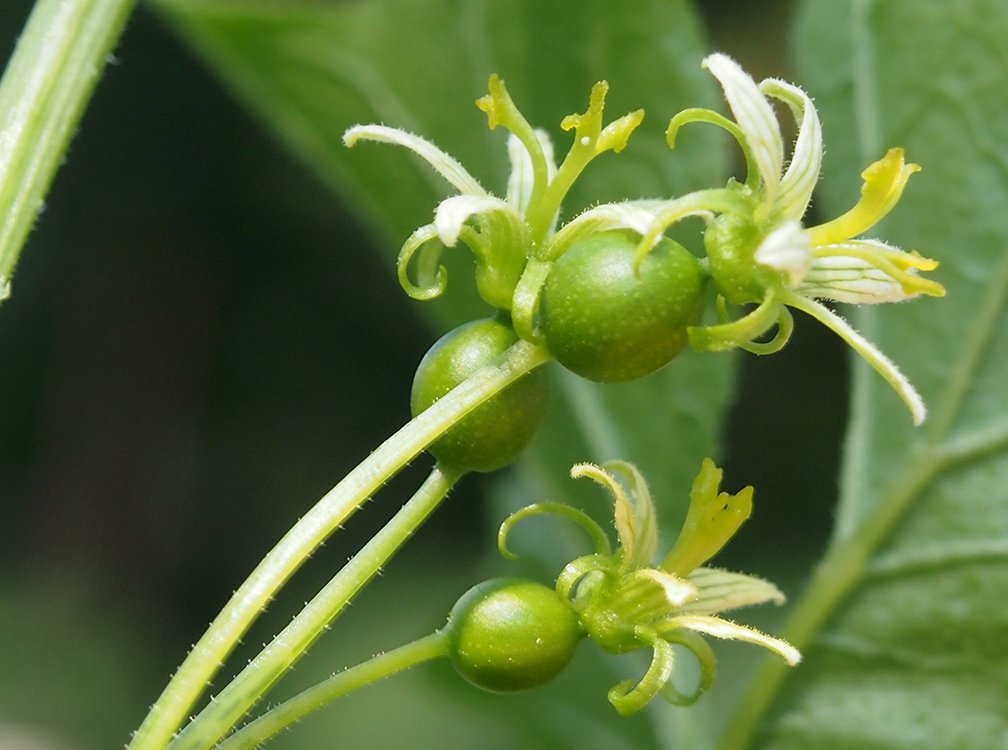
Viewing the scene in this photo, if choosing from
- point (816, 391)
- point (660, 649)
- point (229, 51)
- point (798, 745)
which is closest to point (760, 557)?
point (816, 391)

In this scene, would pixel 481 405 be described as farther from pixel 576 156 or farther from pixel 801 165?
pixel 801 165

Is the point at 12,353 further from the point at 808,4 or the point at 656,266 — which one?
the point at 656,266

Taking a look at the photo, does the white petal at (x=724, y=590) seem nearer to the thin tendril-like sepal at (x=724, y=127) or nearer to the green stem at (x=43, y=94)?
the thin tendril-like sepal at (x=724, y=127)

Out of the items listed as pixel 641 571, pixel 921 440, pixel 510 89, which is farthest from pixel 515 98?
pixel 641 571

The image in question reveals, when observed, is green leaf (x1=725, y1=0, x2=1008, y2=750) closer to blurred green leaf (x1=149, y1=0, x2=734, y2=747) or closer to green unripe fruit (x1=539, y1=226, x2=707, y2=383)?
blurred green leaf (x1=149, y1=0, x2=734, y2=747)

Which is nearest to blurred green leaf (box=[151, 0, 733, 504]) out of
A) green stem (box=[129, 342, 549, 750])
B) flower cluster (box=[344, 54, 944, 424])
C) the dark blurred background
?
→ flower cluster (box=[344, 54, 944, 424])

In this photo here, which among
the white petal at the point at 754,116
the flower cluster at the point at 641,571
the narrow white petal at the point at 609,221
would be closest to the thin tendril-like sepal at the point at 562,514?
the flower cluster at the point at 641,571
